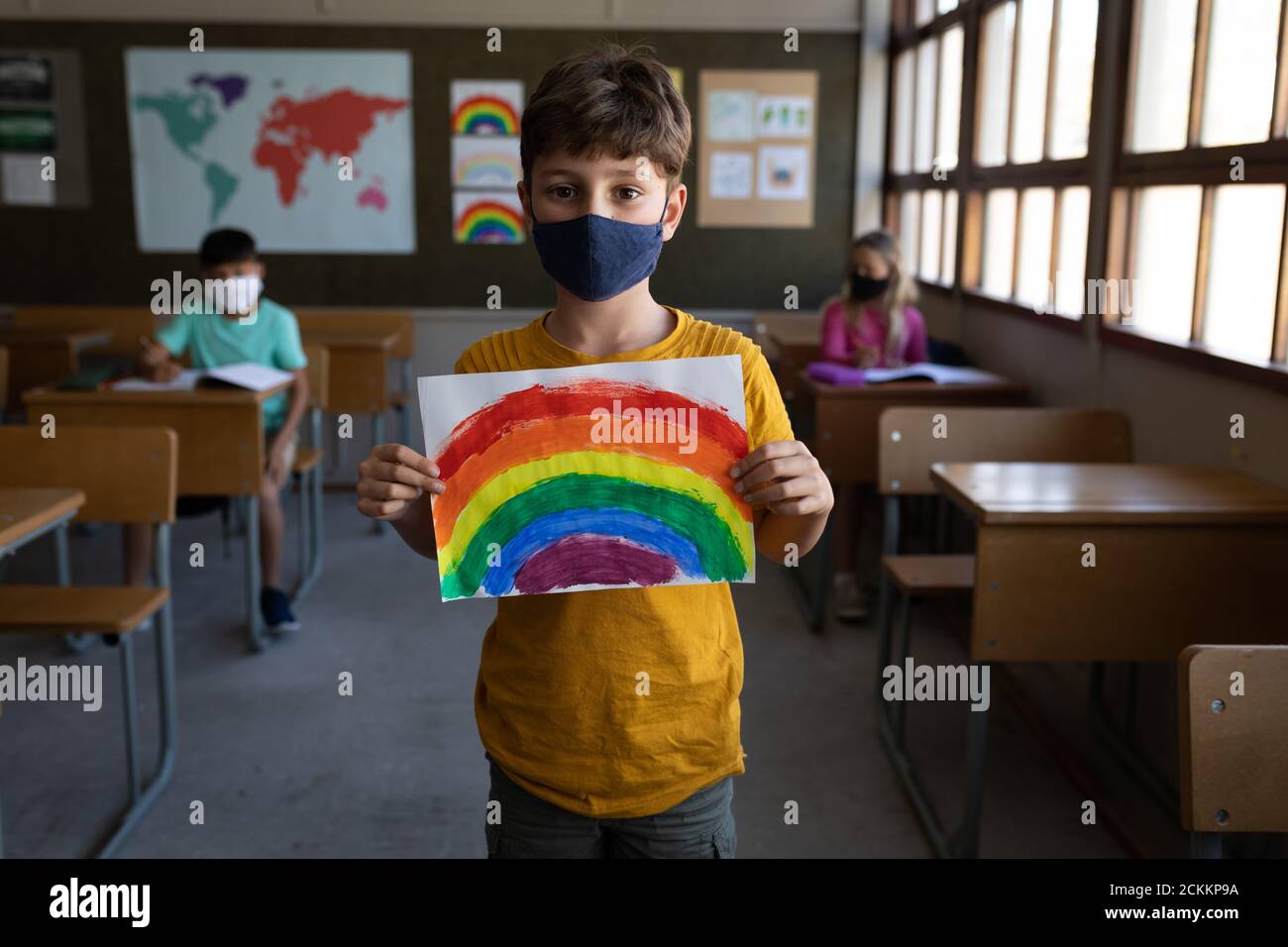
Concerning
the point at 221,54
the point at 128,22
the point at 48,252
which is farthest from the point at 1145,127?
the point at 48,252

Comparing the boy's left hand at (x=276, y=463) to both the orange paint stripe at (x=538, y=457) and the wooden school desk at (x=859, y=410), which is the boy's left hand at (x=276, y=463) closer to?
the wooden school desk at (x=859, y=410)

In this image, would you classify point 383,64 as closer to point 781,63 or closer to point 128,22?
point 128,22

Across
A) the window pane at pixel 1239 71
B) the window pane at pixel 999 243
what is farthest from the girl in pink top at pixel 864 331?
the window pane at pixel 1239 71

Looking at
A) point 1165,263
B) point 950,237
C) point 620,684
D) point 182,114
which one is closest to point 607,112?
point 620,684

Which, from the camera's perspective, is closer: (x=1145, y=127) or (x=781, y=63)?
(x=1145, y=127)

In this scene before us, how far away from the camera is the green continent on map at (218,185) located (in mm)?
6254

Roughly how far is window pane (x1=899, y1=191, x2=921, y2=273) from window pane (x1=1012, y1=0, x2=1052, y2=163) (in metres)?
1.50

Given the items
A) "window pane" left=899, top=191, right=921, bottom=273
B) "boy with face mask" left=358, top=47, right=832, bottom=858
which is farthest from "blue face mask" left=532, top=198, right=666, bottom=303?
"window pane" left=899, top=191, right=921, bottom=273

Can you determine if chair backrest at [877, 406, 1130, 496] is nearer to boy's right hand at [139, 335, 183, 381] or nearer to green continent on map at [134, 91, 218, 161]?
boy's right hand at [139, 335, 183, 381]

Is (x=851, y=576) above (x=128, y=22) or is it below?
below

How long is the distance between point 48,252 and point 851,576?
16.0ft

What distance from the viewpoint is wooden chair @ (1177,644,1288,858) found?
137cm

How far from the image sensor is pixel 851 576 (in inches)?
167

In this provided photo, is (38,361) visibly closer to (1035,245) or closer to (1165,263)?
(1035,245)
